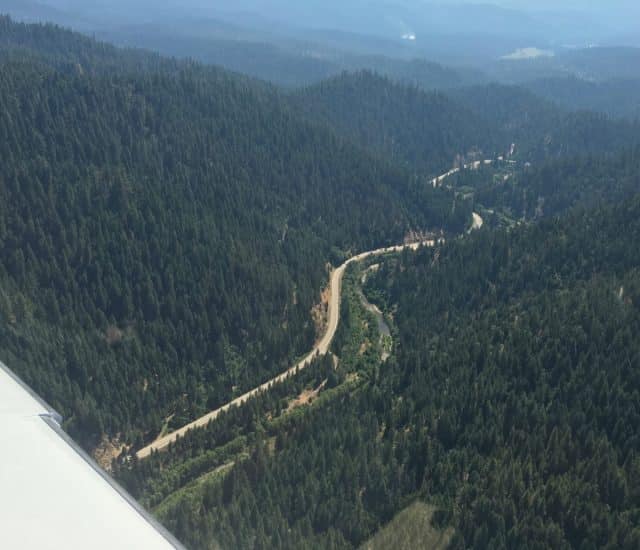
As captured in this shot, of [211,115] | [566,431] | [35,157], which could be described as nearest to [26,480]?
[566,431]

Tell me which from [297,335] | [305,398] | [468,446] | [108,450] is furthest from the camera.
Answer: [297,335]

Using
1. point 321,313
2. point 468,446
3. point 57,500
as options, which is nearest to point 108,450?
point 57,500

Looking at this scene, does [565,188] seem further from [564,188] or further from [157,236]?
[157,236]

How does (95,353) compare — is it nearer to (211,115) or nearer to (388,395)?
(388,395)

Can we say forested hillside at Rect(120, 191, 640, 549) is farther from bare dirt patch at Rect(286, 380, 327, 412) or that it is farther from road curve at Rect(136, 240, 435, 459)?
road curve at Rect(136, 240, 435, 459)

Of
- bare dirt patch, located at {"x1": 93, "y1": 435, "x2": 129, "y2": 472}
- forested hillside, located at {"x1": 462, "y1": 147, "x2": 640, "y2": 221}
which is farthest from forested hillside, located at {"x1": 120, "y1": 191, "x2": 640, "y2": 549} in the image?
forested hillside, located at {"x1": 462, "y1": 147, "x2": 640, "y2": 221}

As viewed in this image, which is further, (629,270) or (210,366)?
(629,270)
